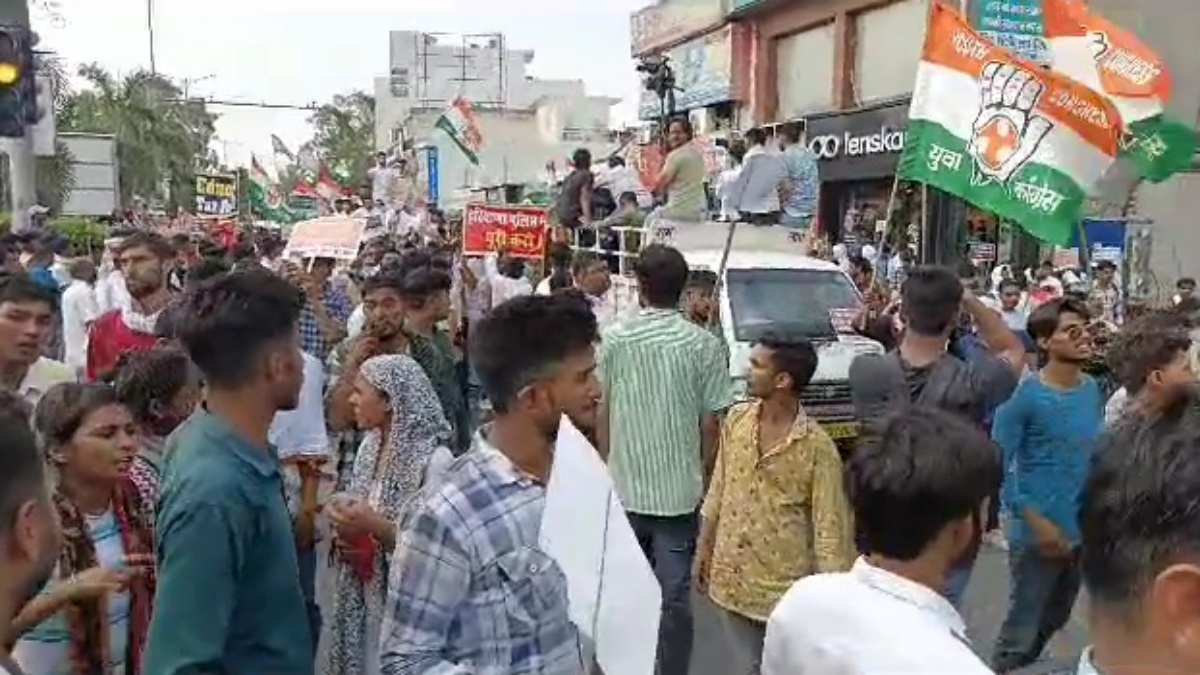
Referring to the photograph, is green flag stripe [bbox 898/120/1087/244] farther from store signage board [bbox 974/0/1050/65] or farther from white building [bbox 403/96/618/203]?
white building [bbox 403/96/618/203]

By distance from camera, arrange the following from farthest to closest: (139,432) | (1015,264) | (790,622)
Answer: (1015,264), (139,432), (790,622)

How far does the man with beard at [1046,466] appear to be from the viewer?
15.1 feet

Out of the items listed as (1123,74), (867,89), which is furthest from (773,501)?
(867,89)

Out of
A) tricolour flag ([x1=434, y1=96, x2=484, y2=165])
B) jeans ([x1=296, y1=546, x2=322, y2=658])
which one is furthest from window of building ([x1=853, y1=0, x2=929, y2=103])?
jeans ([x1=296, y1=546, x2=322, y2=658])

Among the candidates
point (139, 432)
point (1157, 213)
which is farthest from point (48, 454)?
point (1157, 213)

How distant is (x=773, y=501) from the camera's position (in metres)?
4.18

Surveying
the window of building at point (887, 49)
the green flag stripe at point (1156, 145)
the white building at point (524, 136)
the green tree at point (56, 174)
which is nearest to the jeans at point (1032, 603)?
the green flag stripe at point (1156, 145)

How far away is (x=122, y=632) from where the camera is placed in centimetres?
339

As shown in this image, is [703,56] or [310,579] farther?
[703,56]

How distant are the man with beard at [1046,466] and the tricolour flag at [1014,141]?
191 centimetres

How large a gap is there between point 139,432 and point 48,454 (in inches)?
18.7

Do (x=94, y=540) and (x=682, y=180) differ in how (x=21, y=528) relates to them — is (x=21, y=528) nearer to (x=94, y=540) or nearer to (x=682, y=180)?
(x=94, y=540)

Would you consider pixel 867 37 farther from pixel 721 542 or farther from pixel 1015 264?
pixel 721 542

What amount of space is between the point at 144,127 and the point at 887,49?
123ft
